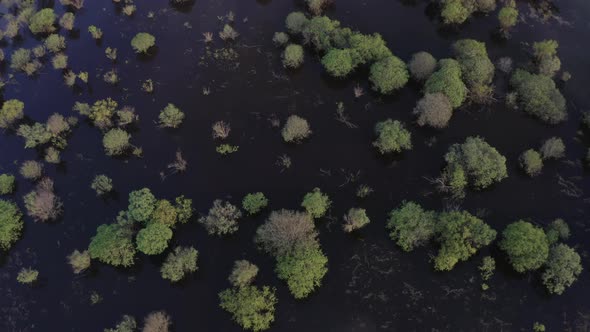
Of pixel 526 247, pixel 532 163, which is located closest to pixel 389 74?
pixel 532 163

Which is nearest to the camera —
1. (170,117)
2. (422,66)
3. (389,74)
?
(389,74)

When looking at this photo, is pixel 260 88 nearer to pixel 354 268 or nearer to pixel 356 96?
pixel 356 96

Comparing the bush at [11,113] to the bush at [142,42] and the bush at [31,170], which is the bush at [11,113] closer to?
the bush at [31,170]

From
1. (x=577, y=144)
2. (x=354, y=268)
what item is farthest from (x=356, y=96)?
(x=577, y=144)

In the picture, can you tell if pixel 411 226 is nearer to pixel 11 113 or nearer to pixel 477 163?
pixel 477 163

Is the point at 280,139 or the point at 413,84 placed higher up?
the point at 413,84

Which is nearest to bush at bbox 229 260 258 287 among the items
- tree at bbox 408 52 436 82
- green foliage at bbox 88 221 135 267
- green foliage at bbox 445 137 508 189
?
green foliage at bbox 88 221 135 267

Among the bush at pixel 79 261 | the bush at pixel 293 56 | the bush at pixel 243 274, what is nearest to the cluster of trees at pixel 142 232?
the bush at pixel 79 261
